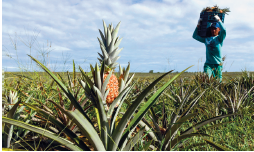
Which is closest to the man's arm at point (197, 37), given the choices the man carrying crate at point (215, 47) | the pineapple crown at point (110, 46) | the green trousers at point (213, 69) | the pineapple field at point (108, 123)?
the man carrying crate at point (215, 47)

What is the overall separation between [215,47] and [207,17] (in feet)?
3.83

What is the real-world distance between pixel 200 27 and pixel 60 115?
6.24 meters

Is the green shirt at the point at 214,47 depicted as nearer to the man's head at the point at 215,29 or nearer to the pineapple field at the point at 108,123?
the man's head at the point at 215,29

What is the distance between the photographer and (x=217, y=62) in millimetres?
6316

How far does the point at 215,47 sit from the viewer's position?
6.24 m

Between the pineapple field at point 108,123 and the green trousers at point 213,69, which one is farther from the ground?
the green trousers at point 213,69

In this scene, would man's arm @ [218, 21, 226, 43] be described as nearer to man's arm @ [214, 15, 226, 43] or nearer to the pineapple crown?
man's arm @ [214, 15, 226, 43]

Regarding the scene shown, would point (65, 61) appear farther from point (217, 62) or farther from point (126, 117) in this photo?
point (217, 62)

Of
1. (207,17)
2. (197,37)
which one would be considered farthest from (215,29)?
(197,37)

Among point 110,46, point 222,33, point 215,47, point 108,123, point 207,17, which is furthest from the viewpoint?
point 207,17

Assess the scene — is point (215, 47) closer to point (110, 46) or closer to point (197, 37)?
point (197, 37)

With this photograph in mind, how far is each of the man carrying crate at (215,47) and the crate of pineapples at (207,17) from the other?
0.14 metres

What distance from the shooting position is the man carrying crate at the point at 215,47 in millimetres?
6211

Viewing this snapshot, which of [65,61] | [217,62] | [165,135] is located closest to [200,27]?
[217,62]
